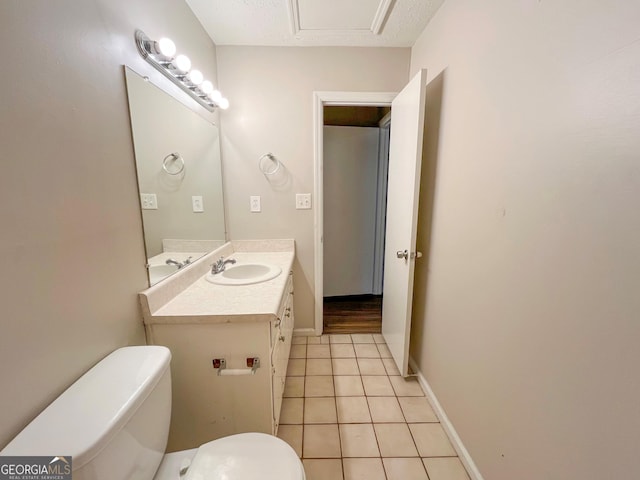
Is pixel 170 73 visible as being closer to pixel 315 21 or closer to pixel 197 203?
pixel 197 203

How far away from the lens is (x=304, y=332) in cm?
236

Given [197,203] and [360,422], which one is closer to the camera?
[360,422]

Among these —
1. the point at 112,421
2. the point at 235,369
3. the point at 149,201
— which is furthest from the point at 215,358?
the point at 149,201

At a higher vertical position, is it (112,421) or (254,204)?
(254,204)

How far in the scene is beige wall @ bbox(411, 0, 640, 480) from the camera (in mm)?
629

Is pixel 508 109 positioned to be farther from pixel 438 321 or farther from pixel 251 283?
pixel 251 283

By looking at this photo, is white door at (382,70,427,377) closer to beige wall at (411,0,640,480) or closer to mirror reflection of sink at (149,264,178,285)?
beige wall at (411,0,640,480)

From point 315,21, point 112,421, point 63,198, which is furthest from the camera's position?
point 315,21

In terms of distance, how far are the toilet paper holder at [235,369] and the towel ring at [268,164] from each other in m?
1.39

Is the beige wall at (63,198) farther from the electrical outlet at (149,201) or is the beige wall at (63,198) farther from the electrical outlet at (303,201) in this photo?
the electrical outlet at (303,201)

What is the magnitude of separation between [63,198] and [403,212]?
1629 millimetres

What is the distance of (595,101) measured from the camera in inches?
26.7

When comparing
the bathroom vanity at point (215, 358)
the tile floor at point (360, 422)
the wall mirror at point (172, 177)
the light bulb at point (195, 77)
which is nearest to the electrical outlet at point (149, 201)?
the wall mirror at point (172, 177)

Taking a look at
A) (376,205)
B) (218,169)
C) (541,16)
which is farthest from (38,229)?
(376,205)
